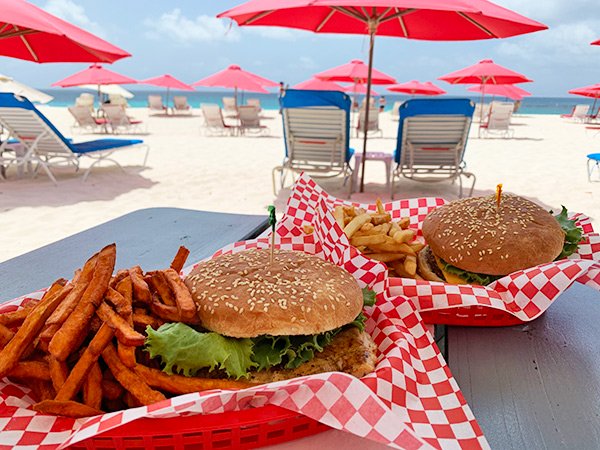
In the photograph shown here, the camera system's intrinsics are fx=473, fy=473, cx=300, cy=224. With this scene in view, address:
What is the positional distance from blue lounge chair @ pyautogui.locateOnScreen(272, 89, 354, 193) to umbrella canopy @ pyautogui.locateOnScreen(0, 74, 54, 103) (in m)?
8.65

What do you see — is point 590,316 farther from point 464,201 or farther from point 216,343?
point 216,343

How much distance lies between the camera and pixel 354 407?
967 millimetres

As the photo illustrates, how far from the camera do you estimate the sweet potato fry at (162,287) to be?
4.16 feet

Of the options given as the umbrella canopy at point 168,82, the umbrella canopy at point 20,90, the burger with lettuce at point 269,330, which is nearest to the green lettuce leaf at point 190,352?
the burger with lettuce at point 269,330

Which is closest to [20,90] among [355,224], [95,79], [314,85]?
[95,79]

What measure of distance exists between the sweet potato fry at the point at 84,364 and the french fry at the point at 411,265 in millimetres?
1195

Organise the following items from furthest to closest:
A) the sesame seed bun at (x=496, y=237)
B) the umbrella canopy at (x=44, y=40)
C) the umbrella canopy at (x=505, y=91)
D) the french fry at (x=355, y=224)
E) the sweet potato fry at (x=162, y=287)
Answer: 1. the umbrella canopy at (x=505, y=91)
2. the umbrella canopy at (x=44, y=40)
3. the french fry at (x=355, y=224)
4. the sesame seed bun at (x=496, y=237)
5. the sweet potato fry at (x=162, y=287)

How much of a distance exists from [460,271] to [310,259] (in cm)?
72

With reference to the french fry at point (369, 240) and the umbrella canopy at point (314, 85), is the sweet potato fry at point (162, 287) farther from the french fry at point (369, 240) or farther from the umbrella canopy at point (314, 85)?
the umbrella canopy at point (314, 85)

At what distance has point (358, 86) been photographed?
1755 cm

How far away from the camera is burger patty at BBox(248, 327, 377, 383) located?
3.82 ft

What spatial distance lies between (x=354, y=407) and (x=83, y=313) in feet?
2.19

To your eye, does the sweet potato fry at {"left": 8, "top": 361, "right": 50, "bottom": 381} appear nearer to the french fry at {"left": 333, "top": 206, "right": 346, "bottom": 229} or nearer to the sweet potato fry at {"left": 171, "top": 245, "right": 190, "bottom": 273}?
the sweet potato fry at {"left": 171, "top": 245, "right": 190, "bottom": 273}

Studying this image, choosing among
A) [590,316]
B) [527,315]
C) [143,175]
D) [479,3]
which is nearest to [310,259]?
[527,315]
